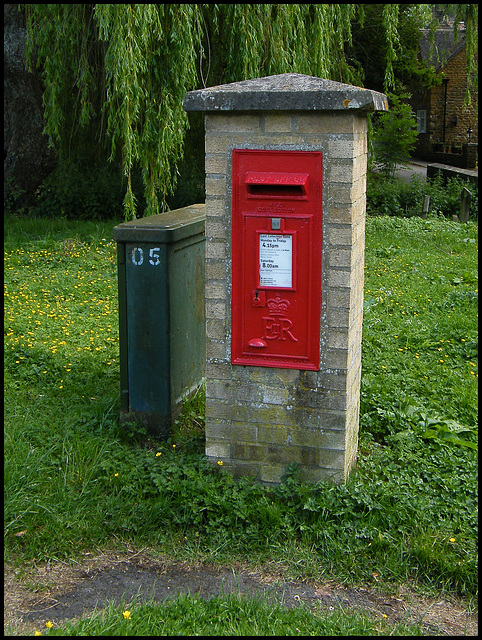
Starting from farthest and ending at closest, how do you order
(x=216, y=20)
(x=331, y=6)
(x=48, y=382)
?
(x=331, y=6), (x=216, y=20), (x=48, y=382)

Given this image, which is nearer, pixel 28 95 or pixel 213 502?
pixel 213 502

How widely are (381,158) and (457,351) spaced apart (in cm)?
1091

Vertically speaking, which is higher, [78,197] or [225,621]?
[78,197]

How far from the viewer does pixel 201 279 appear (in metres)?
5.11

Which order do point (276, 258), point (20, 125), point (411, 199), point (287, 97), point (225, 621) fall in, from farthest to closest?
point (411, 199) < point (20, 125) < point (276, 258) < point (287, 97) < point (225, 621)

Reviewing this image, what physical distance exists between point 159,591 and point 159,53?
6.72 meters

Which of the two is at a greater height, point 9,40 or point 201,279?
point 9,40

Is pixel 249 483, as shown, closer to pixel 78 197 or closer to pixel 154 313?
pixel 154 313

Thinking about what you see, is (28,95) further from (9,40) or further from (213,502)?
(213,502)

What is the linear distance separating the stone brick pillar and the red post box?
0.15ft

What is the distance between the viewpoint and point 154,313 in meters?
4.54

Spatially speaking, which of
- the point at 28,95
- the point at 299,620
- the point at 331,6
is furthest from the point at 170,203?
the point at 299,620

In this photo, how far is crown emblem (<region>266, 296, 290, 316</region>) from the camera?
3.90m

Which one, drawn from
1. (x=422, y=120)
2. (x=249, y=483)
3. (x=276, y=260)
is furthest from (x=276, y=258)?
(x=422, y=120)
